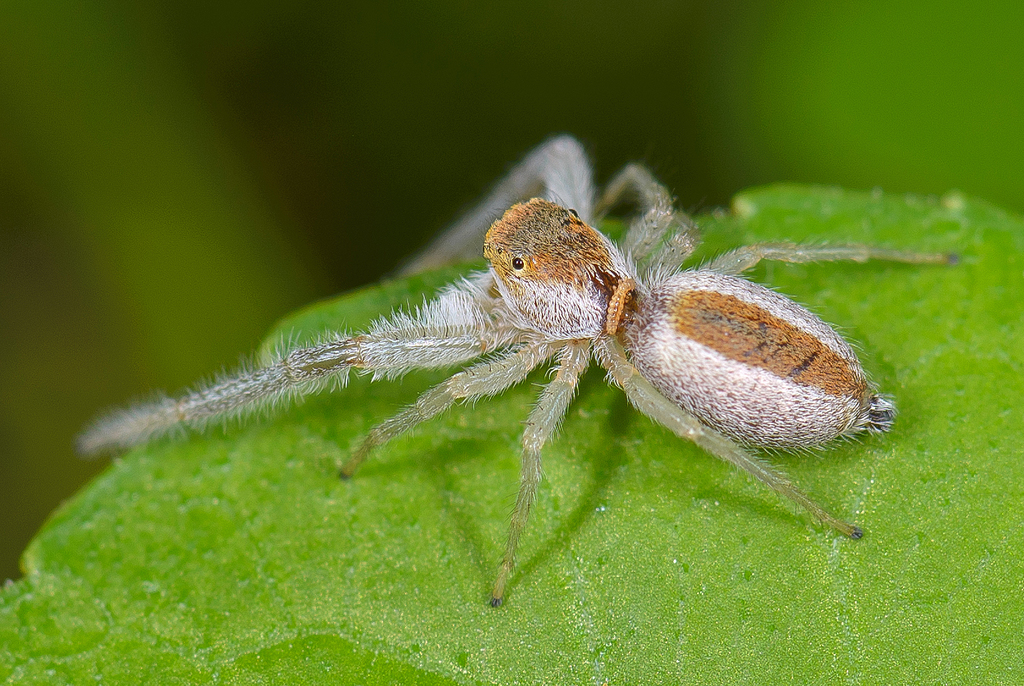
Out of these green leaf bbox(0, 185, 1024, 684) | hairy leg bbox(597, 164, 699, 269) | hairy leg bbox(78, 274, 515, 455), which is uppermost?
hairy leg bbox(78, 274, 515, 455)

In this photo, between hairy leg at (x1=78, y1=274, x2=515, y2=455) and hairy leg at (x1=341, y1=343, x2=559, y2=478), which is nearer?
hairy leg at (x1=341, y1=343, x2=559, y2=478)

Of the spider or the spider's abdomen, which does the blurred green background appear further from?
the spider's abdomen

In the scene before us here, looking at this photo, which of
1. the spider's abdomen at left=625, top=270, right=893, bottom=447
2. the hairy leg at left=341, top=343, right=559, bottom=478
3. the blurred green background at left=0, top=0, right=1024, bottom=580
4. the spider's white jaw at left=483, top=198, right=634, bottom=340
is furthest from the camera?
the blurred green background at left=0, top=0, right=1024, bottom=580

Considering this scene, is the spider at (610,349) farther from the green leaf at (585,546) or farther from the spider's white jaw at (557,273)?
the green leaf at (585,546)

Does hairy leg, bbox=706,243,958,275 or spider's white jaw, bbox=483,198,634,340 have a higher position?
spider's white jaw, bbox=483,198,634,340

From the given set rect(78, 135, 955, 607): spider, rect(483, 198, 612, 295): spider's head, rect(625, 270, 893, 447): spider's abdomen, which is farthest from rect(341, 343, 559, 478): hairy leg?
rect(625, 270, 893, 447): spider's abdomen

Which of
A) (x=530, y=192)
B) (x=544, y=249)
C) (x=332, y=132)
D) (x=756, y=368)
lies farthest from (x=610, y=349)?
(x=332, y=132)

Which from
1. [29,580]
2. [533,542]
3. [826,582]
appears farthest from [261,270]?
[826,582]

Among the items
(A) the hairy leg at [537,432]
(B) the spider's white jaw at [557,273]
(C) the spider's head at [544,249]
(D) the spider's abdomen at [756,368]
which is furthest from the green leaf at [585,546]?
(C) the spider's head at [544,249]
